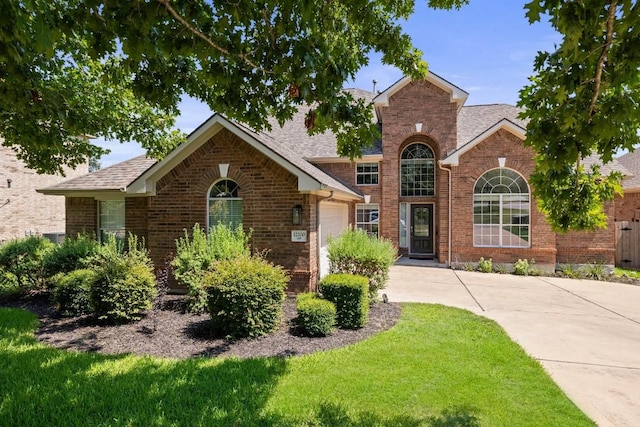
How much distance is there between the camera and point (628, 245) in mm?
14672

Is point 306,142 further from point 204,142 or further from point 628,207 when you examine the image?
point 628,207

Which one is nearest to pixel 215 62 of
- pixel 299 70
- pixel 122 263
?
pixel 299 70

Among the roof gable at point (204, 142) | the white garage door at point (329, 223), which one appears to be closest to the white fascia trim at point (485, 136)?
the white garage door at point (329, 223)

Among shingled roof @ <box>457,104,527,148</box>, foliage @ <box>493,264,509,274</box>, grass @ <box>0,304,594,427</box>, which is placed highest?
shingled roof @ <box>457,104,527,148</box>

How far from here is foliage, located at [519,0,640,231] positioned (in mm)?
2291

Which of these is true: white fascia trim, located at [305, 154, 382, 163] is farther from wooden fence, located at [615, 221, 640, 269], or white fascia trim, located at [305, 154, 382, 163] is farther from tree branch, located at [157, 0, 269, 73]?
tree branch, located at [157, 0, 269, 73]

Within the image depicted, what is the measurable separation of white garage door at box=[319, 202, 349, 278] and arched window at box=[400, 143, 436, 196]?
3.53 meters

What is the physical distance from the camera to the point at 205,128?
362 inches

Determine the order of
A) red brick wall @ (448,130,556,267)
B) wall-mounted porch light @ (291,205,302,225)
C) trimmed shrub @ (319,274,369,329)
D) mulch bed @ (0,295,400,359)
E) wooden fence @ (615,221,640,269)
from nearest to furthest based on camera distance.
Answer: mulch bed @ (0,295,400,359)
trimmed shrub @ (319,274,369,329)
wall-mounted porch light @ (291,205,302,225)
red brick wall @ (448,130,556,267)
wooden fence @ (615,221,640,269)

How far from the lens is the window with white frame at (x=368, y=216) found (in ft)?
54.4

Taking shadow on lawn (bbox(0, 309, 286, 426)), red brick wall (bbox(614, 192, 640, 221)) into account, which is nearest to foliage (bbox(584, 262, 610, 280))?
red brick wall (bbox(614, 192, 640, 221))

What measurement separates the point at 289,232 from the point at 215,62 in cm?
532

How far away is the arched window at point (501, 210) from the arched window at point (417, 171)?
7.94ft

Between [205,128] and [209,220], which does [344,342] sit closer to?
[209,220]
